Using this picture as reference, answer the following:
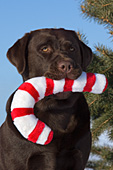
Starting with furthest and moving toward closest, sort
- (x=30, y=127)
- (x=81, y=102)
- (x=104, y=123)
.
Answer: (x=104, y=123)
(x=81, y=102)
(x=30, y=127)

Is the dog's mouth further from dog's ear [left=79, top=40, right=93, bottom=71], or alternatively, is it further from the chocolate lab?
dog's ear [left=79, top=40, right=93, bottom=71]

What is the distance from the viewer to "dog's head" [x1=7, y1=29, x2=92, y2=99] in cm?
255

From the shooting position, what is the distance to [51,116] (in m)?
2.78

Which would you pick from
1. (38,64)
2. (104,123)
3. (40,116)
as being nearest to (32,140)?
(40,116)

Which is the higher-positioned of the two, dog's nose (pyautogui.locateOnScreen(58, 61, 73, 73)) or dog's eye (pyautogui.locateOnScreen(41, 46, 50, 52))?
dog's eye (pyautogui.locateOnScreen(41, 46, 50, 52))

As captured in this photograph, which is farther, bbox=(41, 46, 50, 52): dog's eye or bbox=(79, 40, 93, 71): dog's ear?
bbox=(79, 40, 93, 71): dog's ear

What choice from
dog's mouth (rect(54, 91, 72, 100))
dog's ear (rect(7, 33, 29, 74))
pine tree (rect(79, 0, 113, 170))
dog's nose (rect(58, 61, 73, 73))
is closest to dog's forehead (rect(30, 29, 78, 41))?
dog's ear (rect(7, 33, 29, 74))

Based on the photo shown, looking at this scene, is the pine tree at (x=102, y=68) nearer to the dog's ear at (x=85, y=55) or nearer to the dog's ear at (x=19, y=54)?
the dog's ear at (x=85, y=55)

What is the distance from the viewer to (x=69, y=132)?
9.15 feet

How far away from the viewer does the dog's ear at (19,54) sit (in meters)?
2.68

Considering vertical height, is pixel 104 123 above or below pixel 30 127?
below

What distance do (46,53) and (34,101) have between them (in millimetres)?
448

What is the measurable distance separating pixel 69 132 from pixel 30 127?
503mm

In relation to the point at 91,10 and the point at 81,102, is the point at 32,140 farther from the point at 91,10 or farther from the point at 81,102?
the point at 91,10
